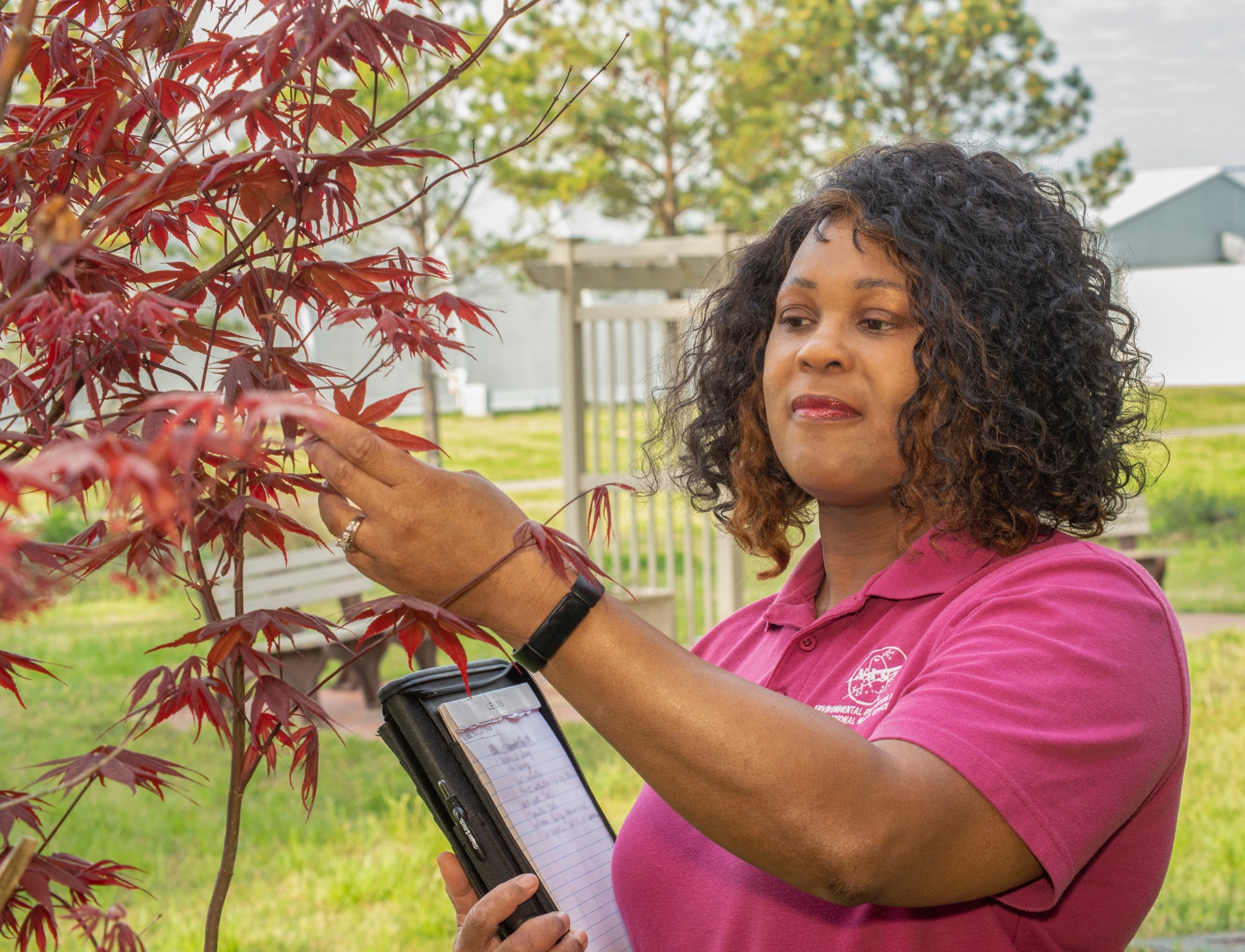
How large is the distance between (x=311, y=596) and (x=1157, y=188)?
15.2 metres

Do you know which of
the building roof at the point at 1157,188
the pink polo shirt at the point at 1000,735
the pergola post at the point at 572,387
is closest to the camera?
the pink polo shirt at the point at 1000,735

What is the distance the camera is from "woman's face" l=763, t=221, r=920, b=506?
150 centimetres

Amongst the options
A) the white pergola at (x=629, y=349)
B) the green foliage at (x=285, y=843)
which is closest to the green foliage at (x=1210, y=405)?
the white pergola at (x=629, y=349)

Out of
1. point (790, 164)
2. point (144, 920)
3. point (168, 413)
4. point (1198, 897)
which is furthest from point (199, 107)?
point (790, 164)

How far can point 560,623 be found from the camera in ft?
3.47

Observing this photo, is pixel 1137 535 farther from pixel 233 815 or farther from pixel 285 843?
pixel 233 815

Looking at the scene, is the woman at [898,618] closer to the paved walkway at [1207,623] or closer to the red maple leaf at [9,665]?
the red maple leaf at [9,665]

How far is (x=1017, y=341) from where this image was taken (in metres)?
1.49

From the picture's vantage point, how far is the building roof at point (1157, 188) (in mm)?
17078

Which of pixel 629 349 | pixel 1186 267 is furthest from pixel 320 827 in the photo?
pixel 1186 267

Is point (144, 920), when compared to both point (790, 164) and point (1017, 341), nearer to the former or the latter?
point (1017, 341)

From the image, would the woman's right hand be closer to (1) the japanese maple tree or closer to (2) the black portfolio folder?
(2) the black portfolio folder

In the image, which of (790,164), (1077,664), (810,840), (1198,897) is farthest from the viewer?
(790,164)

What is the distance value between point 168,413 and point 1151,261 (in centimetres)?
1555
